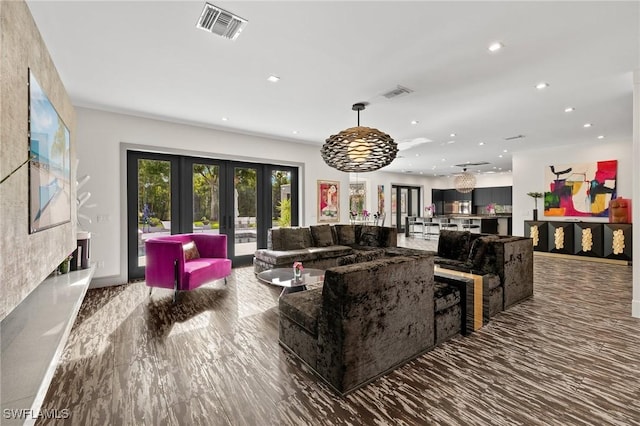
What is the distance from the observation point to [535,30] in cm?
263

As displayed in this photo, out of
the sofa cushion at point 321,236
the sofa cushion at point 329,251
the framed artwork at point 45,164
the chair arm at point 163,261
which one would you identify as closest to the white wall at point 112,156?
the chair arm at point 163,261

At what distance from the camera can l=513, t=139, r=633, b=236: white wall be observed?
6691 millimetres

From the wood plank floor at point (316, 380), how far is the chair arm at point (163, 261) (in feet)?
1.62

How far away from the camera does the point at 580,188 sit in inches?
286

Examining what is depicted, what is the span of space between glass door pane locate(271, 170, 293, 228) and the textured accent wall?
4.97 metres

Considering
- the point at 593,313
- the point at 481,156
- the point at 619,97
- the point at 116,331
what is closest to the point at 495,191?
the point at 481,156

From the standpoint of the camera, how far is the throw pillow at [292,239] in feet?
19.0

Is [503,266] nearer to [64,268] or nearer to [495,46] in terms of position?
[495,46]

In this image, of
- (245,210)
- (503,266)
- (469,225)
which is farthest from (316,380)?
(469,225)

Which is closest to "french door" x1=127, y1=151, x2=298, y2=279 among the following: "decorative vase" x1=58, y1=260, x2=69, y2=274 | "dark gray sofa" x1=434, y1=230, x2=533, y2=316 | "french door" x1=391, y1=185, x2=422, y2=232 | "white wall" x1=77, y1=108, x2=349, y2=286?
"white wall" x1=77, y1=108, x2=349, y2=286

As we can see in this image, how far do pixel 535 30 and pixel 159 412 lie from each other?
4.33 metres

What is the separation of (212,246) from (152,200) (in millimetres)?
1618

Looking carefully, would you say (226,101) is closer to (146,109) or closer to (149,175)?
(146,109)

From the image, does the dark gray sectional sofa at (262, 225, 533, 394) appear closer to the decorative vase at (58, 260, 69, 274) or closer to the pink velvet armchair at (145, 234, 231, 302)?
the pink velvet armchair at (145, 234, 231, 302)
